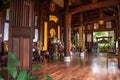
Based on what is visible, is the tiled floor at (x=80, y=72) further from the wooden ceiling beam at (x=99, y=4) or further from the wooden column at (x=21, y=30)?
the wooden ceiling beam at (x=99, y=4)

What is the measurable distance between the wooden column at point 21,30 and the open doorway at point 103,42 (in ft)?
51.6

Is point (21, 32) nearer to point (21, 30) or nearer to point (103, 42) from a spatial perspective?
point (21, 30)

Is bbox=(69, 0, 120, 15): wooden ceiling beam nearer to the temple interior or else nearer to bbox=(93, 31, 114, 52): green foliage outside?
the temple interior

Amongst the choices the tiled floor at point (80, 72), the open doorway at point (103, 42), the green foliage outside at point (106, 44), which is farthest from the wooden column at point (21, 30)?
the green foliage outside at point (106, 44)

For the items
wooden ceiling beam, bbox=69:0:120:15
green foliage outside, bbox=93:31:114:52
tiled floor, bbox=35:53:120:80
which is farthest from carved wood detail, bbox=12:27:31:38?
green foliage outside, bbox=93:31:114:52

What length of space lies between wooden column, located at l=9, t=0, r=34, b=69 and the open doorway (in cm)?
1573

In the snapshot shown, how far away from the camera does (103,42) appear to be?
19.1 m

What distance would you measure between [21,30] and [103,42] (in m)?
17.0

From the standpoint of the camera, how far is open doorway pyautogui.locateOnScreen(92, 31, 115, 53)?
18891mm

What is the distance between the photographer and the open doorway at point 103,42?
18.9 m

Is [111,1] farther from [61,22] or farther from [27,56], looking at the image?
[61,22]

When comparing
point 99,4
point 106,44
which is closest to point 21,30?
point 99,4

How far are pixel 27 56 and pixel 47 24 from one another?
7.93 meters

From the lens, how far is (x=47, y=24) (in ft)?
36.8
